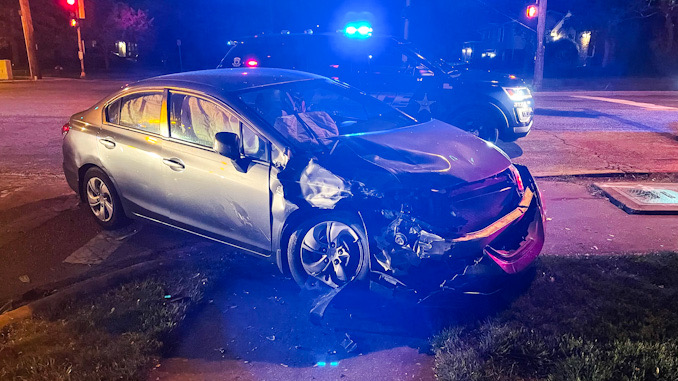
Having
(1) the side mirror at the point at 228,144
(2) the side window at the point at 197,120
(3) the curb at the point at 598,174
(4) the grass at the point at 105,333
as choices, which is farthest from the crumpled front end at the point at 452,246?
(3) the curb at the point at 598,174

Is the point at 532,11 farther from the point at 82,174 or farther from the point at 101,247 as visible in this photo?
the point at 101,247

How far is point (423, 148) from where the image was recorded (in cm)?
420

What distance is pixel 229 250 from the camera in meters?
4.85

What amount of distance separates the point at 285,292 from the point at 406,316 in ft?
3.22

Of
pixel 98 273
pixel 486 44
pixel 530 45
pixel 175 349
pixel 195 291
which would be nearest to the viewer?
pixel 175 349

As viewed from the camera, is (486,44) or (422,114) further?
(486,44)

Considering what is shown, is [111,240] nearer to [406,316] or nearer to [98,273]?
[98,273]

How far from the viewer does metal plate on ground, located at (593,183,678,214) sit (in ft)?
19.3

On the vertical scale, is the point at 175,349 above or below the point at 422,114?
below

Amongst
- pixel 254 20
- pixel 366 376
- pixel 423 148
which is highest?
pixel 254 20

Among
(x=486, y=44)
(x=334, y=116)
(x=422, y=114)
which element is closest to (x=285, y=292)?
(x=334, y=116)

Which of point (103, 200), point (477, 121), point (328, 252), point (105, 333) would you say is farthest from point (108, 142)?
point (477, 121)

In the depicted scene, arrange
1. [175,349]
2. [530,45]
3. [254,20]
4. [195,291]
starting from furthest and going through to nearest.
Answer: [254,20] → [530,45] → [195,291] → [175,349]

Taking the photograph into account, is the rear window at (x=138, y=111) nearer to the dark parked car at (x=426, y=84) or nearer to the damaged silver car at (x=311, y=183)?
the damaged silver car at (x=311, y=183)
